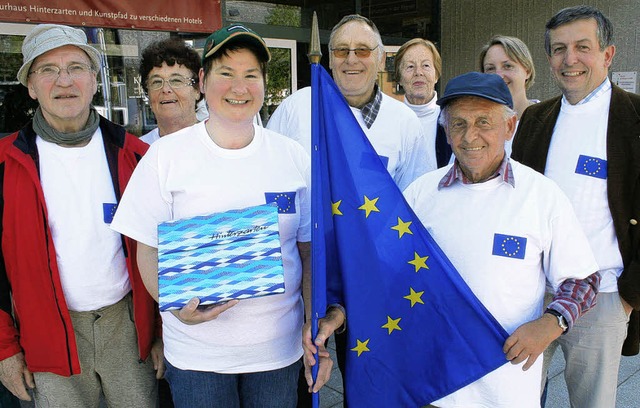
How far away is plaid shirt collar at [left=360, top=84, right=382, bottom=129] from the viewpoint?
9.87 feet

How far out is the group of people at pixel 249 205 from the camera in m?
1.99

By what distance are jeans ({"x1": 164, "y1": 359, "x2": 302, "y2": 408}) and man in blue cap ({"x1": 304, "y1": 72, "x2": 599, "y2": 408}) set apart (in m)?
0.20

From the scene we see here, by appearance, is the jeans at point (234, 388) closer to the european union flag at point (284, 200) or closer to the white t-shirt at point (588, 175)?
the european union flag at point (284, 200)

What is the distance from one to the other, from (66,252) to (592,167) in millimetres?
2365

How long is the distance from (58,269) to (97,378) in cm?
54

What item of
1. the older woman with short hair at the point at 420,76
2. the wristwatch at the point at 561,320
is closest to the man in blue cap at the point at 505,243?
the wristwatch at the point at 561,320

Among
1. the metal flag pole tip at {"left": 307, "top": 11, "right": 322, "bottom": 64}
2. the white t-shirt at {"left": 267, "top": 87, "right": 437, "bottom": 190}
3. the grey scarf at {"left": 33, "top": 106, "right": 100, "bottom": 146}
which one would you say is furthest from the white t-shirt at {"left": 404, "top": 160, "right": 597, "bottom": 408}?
the grey scarf at {"left": 33, "top": 106, "right": 100, "bottom": 146}

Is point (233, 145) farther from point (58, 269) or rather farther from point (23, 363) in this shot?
point (23, 363)

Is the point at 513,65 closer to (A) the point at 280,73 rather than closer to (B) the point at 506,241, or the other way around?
(B) the point at 506,241

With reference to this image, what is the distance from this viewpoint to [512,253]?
1.98 meters

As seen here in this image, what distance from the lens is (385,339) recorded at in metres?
2.16

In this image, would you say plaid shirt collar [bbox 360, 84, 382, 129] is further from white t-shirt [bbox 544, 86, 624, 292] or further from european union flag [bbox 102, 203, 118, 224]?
european union flag [bbox 102, 203, 118, 224]

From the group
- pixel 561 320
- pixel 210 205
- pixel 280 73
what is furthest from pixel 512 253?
pixel 280 73

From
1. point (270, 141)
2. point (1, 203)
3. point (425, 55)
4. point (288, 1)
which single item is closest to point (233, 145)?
point (270, 141)
